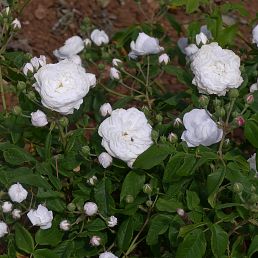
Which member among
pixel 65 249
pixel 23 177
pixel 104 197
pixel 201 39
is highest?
pixel 201 39

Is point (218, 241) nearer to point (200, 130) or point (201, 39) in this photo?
point (200, 130)

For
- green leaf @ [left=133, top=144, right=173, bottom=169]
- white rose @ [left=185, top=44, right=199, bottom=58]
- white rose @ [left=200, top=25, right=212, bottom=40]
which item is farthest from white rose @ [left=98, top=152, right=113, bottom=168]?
white rose @ [left=200, top=25, right=212, bottom=40]

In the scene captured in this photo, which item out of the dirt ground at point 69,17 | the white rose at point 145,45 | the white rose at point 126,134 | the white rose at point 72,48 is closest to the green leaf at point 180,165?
the white rose at point 126,134

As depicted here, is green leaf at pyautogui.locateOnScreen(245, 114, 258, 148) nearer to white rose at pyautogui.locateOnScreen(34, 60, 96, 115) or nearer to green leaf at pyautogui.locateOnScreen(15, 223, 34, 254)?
white rose at pyautogui.locateOnScreen(34, 60, 96, 115)

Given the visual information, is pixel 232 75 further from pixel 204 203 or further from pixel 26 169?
pixel 26 169

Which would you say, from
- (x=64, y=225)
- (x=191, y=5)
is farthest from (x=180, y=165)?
(x=191, y=5)

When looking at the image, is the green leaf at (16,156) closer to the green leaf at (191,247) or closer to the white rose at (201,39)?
the green leaf at (191,247)
